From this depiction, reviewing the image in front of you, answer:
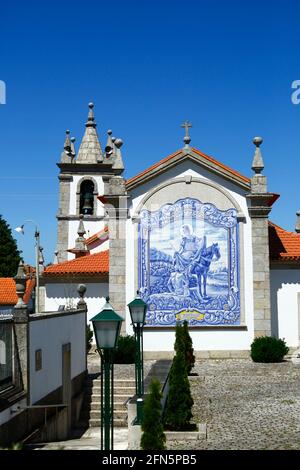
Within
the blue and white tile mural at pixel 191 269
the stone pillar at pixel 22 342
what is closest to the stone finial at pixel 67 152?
the blue and white tile mural at pixel 191 269

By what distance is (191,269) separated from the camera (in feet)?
83.2

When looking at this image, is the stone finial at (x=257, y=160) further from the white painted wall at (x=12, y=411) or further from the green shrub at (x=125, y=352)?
the white painted wall at (x=12, y=411)

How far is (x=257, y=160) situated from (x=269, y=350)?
7502mm

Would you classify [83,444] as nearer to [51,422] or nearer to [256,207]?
[51,422]

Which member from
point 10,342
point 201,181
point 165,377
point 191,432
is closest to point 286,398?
point 165,377

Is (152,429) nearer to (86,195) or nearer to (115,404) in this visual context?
(115,404)

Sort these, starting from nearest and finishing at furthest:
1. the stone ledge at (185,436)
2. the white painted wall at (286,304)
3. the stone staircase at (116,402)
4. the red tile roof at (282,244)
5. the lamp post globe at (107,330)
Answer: the lamp post globe at (107,330), the stone ledge at (185,436), the stone staircase at (116,402), the white painted wall at (286,304), the red tile roof at (282,244)

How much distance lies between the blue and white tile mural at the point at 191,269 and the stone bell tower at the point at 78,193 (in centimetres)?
1974

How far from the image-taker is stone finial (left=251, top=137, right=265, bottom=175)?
84.4 ft

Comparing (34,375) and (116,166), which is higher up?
(116,166)

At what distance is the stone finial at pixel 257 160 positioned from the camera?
25.7 metres

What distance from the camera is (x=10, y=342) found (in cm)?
1430

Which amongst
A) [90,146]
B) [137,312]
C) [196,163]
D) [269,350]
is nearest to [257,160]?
[196,163]

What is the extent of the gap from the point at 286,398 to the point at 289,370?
17.5 ft
